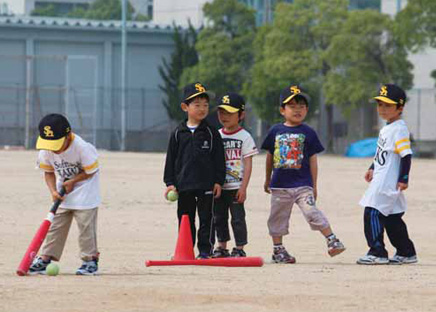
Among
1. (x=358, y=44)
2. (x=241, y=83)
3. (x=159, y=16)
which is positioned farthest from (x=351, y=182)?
(x=159, y=16)

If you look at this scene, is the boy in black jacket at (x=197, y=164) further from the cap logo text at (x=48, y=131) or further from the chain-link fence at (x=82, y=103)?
the chain-link fence at (x=82, y=103)

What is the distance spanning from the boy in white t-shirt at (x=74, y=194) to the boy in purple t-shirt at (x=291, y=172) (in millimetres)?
1873

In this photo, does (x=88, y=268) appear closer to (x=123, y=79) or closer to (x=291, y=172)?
(x=291, y=172)

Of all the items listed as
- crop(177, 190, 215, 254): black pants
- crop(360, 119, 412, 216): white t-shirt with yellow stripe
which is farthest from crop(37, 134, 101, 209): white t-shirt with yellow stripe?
crop(360, 119, 412, 216): white t-shirt with yellow stripe

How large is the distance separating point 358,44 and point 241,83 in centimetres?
893

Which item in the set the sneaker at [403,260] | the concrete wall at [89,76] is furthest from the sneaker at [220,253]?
the concrete wall at [89,76]

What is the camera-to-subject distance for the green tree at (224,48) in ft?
176

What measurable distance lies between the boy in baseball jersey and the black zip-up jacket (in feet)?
4.58

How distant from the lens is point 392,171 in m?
10.9

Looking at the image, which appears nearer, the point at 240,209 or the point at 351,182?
the point at 240,209

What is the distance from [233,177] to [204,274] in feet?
5.25

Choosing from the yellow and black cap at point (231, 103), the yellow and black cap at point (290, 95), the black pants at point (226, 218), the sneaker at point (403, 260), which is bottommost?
the sneaker at point (403, 260)

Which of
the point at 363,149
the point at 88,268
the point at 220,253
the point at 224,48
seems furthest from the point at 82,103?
the point at 88,268

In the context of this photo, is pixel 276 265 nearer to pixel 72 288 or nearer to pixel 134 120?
pixel 72 288
